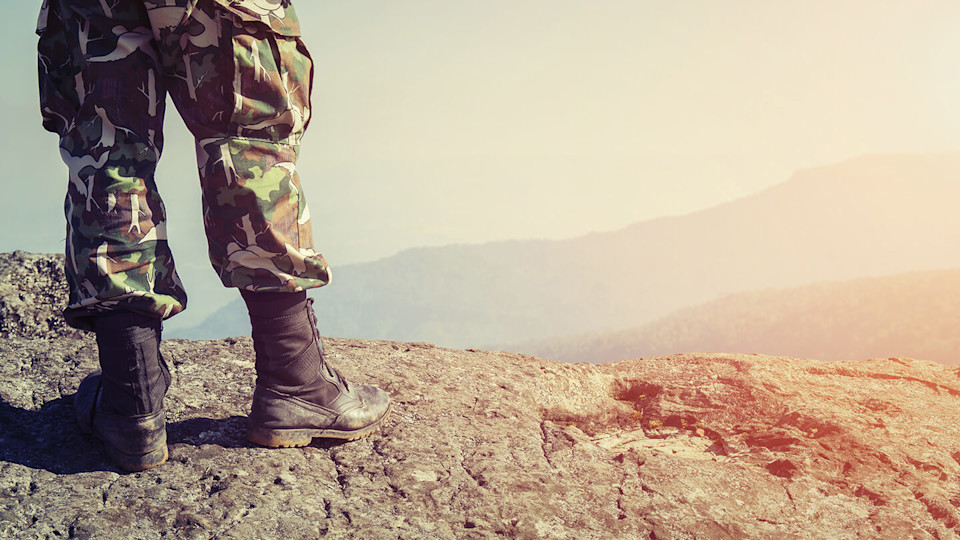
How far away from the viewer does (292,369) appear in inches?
79.7

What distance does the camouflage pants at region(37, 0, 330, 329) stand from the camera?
1706mm

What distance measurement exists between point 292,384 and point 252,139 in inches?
29.0

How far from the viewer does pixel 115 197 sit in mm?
1735

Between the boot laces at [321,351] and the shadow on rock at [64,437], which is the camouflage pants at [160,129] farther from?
the shadow on rock at [64,437]

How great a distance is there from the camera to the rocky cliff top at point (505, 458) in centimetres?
174

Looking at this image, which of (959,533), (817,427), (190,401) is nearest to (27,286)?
(190,401)

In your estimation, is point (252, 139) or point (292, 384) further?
point (292, 384)

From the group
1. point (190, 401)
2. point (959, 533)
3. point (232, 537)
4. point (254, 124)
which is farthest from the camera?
point (190, 401)

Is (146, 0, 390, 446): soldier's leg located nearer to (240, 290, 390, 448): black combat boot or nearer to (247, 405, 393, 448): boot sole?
(240, 290, 390, 448): black combat boot

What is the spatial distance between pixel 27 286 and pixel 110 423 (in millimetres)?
1703

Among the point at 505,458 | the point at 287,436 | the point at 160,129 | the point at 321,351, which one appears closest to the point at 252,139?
the point at 160,129

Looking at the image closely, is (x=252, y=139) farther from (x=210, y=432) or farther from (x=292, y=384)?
(x=210, y=432)

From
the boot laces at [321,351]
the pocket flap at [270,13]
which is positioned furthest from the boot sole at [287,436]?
the pocket flap at [270,13]

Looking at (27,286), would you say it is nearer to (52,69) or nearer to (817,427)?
(52,69)
